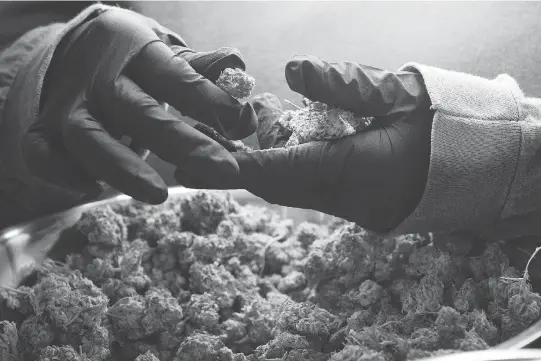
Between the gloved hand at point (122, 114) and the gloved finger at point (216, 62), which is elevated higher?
the gloved finger at point (216, 62)

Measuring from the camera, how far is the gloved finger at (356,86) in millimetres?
630

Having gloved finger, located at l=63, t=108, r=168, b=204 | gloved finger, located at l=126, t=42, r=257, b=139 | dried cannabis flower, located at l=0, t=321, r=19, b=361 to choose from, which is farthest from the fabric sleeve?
dried cannabis flower, located at l=0, t=321, r=19, b=361

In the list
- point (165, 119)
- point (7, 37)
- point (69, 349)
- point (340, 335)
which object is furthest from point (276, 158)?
point (7, 37)

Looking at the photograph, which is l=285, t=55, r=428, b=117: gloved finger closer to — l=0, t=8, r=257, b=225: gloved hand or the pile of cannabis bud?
l=0, t=8, r=257, b=225: gloved hand

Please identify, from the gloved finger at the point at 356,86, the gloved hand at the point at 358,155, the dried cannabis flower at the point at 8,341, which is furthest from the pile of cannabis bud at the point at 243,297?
the gloved finger at the point at 356,86

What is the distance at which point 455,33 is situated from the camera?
0.81 m

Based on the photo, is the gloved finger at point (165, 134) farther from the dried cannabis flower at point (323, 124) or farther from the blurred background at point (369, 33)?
the blurred background at point (369, 33)

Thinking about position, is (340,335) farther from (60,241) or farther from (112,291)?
(60,241)

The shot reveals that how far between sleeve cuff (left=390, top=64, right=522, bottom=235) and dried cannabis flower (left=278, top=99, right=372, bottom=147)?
99 millimetres

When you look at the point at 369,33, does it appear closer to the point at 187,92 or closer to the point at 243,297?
the point at 187,92

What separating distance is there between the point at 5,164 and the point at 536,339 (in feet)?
2.52

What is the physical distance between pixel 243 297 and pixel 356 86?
1.25ft

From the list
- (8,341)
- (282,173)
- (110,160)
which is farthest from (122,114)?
(8,341)

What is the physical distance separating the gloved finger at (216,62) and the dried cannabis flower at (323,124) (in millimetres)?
106
